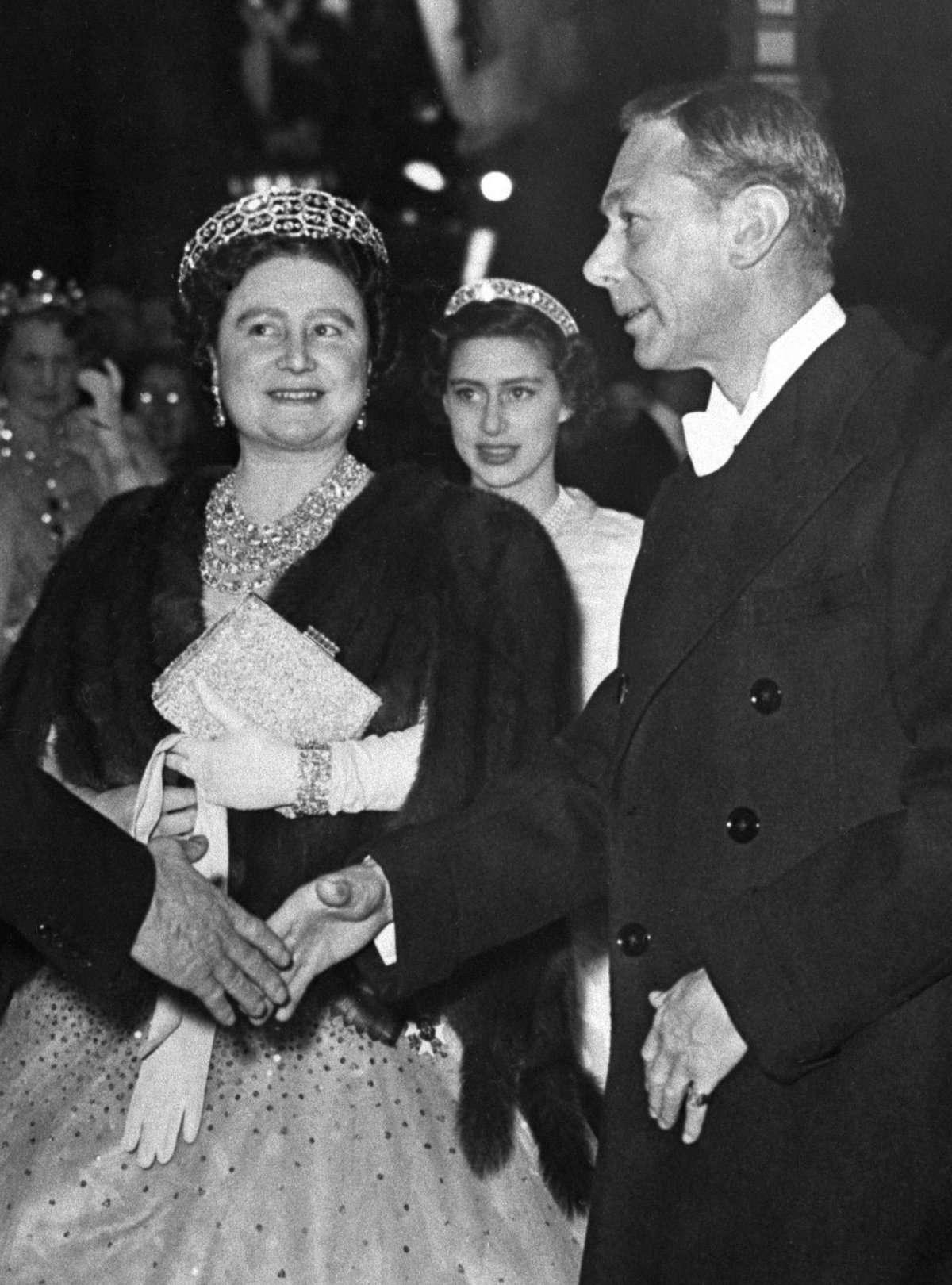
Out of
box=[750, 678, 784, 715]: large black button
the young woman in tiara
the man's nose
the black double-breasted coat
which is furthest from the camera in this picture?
the young woman in tiara

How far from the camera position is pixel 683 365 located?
217 cm

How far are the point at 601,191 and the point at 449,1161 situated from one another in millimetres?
1520

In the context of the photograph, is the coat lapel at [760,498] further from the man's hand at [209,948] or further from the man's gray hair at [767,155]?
the man's hand at [209,948]

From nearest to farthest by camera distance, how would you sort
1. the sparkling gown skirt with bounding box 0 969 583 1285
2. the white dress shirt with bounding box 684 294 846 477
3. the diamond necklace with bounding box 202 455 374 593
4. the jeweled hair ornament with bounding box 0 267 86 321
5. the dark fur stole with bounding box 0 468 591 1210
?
the white dress shirt with bounding box 684 294 846 477 → the sparkling gown skirt with bounding box 0 969 583 1285 → the dark fur stole with bounding box 0 468 591 1210 → the diamond necklace with bounding box 202 455 374 593 → the jeweled hair ornament with bounding box 0 267 86 321

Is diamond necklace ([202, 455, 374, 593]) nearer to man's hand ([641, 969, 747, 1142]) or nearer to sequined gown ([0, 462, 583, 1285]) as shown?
sequined gown ([0, 462, 583, 1285])

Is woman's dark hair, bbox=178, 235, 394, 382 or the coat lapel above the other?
woman's dark hair, bbox=178, 235, 394, 382

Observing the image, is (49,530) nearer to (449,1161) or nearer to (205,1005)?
(205,1005)

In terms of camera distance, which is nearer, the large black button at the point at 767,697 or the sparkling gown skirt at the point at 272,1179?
the large black button at the point at 767,697

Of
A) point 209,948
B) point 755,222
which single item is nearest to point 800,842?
point 755,222

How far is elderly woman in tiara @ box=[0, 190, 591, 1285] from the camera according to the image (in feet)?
7.64

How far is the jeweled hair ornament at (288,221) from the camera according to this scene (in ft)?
8.82

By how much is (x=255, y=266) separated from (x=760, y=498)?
3.47 feet

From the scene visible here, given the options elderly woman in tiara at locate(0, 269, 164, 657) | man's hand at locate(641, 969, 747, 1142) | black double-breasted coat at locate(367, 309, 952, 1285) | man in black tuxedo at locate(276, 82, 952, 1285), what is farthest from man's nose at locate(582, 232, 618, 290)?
elderly woman in tiara at locate(0, 269, 164, 657)

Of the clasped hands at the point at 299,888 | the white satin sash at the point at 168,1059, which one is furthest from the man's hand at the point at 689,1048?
the white satin sash at the point at 168,1059
